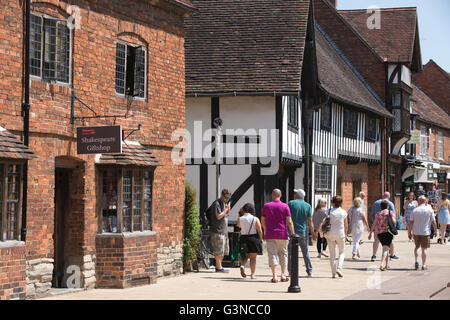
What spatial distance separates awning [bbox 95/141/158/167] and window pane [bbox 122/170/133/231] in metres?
0.31

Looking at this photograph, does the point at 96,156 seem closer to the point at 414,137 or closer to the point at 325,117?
the point at 325,117

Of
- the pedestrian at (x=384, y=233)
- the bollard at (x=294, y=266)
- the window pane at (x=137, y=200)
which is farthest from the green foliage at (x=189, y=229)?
the bollard at (x=294, y=266)

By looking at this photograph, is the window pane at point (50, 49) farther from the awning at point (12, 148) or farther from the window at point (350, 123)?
the window at point (350, 123)

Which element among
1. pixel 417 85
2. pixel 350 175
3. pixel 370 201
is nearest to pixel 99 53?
pixel 350 175

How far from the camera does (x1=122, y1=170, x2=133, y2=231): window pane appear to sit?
14.9 m

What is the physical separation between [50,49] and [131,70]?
102 inches

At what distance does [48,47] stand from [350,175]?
2166cm

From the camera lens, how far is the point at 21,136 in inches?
496

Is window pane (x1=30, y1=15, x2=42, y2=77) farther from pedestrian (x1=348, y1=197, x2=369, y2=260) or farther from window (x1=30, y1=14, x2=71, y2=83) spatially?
pedestrian (x1=348, y1=197, x2=369, y2=260)

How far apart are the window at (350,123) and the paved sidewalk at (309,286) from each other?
12.0 m

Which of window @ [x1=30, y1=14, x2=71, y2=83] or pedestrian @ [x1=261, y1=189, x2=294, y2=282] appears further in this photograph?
pedestrian @ [x1=261, y1=189, x2=294, y2=282]

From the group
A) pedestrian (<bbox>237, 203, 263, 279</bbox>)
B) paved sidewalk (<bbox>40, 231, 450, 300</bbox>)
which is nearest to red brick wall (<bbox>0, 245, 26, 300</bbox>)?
paved sidewalk (<bbox>40, 231, 450, 300</bbox>)

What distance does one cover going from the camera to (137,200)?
1523 centimetres

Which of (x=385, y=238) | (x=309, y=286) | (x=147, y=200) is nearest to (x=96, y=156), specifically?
(x=147, y=200)
